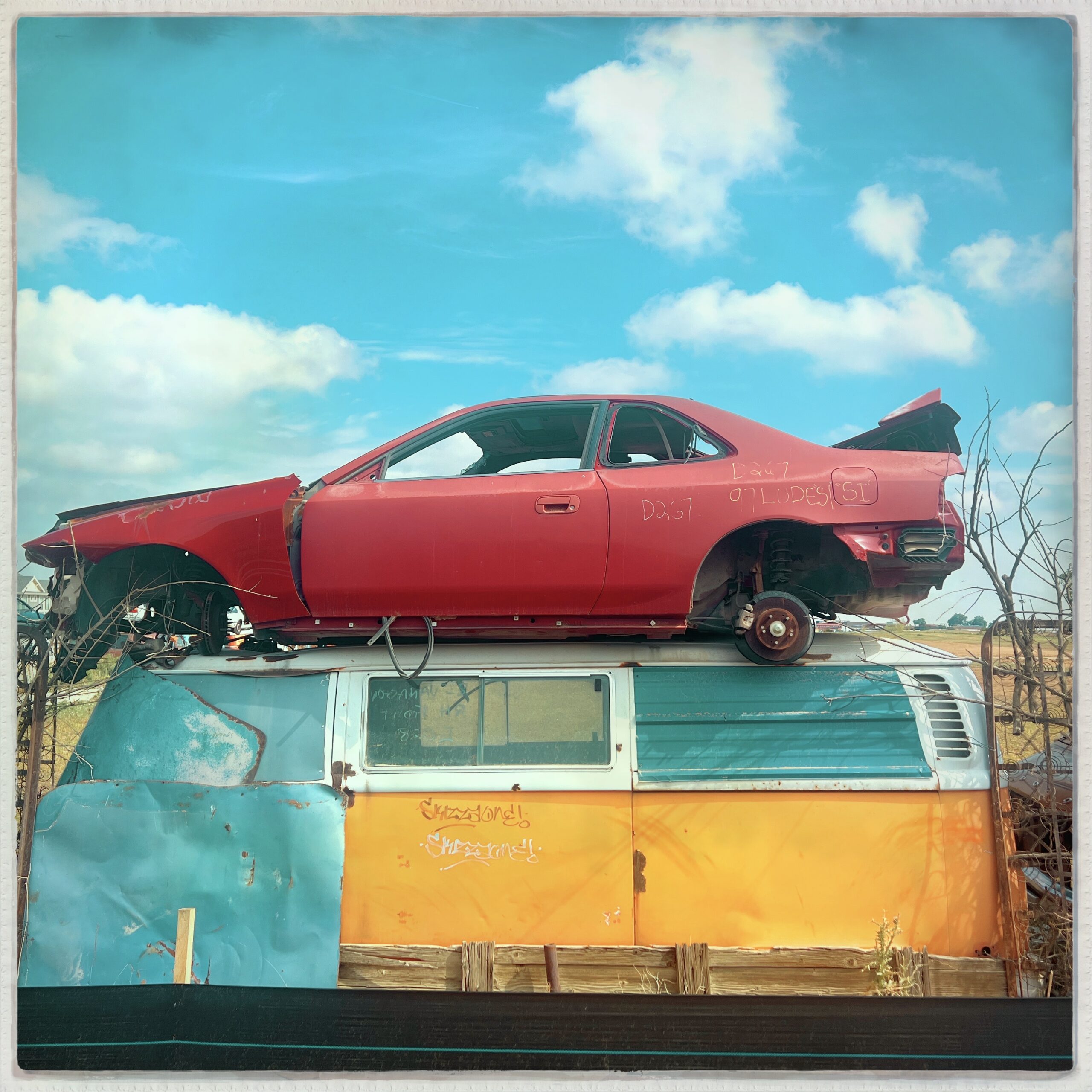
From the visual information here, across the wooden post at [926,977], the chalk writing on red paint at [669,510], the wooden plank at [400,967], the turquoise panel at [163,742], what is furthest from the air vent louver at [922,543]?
the turquoise panel at [163,742]

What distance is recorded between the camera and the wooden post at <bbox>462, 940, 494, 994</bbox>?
3297 mm

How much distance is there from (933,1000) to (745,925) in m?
0.80

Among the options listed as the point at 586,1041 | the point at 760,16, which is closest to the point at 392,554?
the point at 586,1041

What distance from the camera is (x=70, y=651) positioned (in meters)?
3.83

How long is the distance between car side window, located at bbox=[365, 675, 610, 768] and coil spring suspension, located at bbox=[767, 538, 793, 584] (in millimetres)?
923

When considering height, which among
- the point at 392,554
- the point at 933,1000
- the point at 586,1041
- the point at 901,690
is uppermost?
the point at 392,554

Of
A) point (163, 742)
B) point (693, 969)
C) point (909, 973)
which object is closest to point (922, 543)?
point (909, 973)

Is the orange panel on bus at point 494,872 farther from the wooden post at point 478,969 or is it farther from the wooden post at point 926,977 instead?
the wooden post at point 926,977

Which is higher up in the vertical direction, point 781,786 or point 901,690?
point 901,690

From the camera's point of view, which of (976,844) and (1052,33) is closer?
(976,844)

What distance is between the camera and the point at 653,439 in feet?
13.2

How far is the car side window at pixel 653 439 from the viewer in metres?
3.76

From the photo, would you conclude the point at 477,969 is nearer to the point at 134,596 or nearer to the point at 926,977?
the point at 926,977

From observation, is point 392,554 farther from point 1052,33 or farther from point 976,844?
point 1052,33
